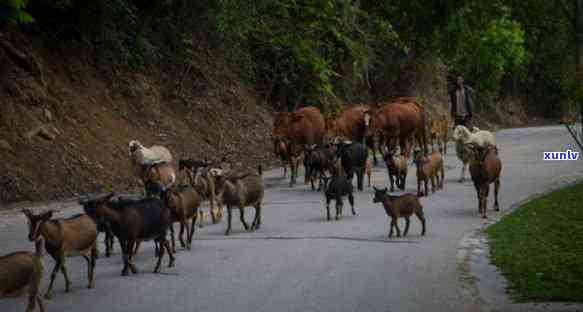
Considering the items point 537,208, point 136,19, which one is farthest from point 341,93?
point 537,208

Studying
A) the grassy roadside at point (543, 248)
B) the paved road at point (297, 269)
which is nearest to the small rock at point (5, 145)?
the paved road at point (297, 269)

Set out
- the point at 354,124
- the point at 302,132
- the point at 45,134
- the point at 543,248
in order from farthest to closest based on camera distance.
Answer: the point at 354,124 < the point at 302,132 < the point at 45,134 < the point at 543,248

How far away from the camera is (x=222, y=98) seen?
3112 cm

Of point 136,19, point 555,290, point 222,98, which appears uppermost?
point 136,19

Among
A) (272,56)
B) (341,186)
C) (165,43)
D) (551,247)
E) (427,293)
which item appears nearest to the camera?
(427,293)

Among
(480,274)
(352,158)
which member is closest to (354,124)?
(352,158)

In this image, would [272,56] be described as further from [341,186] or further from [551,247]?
[551,247]

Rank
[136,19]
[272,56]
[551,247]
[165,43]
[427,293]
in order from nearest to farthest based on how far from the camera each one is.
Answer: [427,293] < [551,247] < [136,19] < [165,43] < [272,56]

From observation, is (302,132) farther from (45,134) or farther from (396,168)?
(45,134)

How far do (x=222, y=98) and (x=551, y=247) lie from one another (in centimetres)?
1834

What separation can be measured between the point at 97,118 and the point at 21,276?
15.2 meters

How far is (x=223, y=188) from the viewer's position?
1579 cm

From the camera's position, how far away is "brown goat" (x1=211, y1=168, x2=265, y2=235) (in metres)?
15.9

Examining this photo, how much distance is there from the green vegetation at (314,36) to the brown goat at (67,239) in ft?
14.4
